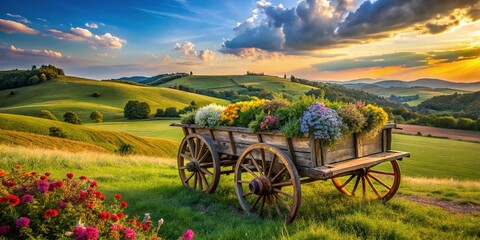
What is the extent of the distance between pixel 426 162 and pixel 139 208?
81.0 feet

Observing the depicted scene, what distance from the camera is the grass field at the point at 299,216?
14.4ft

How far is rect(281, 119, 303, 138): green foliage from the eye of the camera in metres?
4.74

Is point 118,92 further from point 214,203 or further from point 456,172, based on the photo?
point 214,203

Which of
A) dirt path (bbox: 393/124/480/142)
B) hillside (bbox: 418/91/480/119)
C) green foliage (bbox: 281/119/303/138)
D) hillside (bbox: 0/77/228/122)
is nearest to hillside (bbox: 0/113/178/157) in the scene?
green foliage (bbox: 281/119/303/138)

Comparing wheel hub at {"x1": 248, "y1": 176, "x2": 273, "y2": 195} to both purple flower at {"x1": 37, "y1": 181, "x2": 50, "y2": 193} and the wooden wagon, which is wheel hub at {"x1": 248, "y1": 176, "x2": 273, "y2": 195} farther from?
purple flower at {"x1": 37, "y1": 181, "x2": 50, "y2": 193}

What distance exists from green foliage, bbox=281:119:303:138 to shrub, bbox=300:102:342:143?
0.08 meters

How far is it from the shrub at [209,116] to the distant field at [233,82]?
98.3 m

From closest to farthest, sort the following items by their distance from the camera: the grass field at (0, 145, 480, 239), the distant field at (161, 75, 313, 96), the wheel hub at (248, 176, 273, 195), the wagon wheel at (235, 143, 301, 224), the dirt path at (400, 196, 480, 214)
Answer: the grass field at (0, 145, 480, 239), the wagon wheel at (235, 143, 301, 224), the wheel hub at (248, 176, 273, 195), the dirt path at (400, 196, 480, 214), the distant field at (161, 75, 313, 96)

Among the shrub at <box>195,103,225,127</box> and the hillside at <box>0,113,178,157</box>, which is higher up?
the shrub at <box>195,103,225,127</box>

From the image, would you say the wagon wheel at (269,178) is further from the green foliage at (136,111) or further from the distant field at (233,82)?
the distant field at (233,82)

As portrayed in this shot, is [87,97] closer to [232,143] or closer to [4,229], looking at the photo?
[232,143]

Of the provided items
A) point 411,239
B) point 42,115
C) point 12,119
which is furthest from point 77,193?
point 42,115

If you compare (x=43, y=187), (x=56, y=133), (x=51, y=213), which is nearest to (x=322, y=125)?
(x=51, y=213)

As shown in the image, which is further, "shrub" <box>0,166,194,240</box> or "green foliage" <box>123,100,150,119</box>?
"green foliage" <box>123,100,150,119</box>
